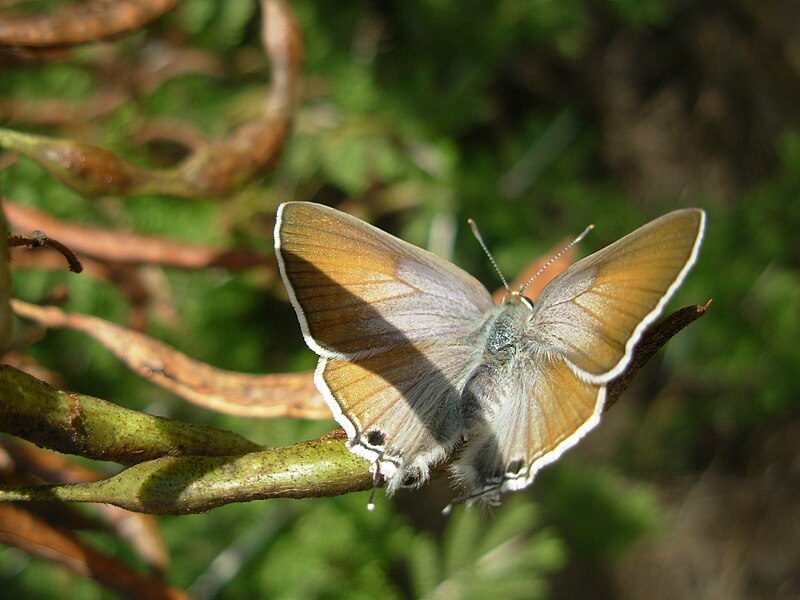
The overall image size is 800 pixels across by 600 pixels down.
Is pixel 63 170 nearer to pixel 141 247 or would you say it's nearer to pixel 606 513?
pixel 141 247

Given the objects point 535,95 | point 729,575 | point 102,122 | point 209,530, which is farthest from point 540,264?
point 729,575

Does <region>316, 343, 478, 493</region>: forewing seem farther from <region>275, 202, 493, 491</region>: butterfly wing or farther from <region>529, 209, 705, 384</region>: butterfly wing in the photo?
<region>529, 209, 705, 384</region>: butterfly wing

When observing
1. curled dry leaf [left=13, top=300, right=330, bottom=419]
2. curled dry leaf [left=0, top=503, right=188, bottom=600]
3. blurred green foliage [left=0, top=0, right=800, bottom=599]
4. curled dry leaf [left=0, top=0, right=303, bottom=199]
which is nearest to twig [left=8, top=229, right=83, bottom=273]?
curled dry leaf [left=13, top=300, right=330, bottom=419]

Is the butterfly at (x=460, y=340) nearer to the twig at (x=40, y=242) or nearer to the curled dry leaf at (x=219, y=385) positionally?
the curled dry leaf at (x=219, y=385)

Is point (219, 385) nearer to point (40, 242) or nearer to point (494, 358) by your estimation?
point (40, 242)

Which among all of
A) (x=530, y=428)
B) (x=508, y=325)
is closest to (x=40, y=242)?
(x=530, y=428)

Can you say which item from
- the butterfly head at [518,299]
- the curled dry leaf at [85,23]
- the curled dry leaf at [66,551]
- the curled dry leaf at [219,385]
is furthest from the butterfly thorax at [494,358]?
the curled dry leaf at [85,23]
